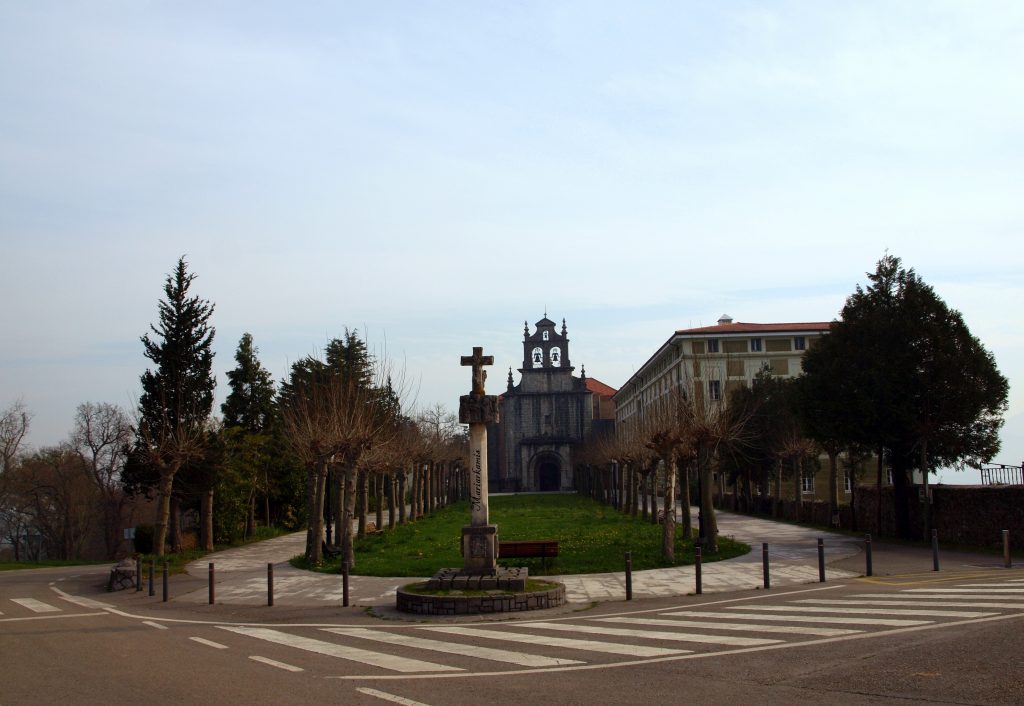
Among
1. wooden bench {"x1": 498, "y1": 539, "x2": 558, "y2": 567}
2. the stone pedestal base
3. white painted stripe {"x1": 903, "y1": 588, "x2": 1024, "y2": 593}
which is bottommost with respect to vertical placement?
white painted stripe {"x1": 903, "y1": 588, "x2": 1024, "y2": 593}

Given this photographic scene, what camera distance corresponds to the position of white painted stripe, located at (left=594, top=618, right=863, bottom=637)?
10471 mm

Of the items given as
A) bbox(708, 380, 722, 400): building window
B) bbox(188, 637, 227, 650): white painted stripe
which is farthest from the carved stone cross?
bbox(708, 380, 722, 400): building window

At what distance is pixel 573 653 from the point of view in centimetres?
988

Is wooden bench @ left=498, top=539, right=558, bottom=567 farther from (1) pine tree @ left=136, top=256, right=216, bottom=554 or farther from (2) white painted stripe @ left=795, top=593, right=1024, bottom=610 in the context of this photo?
(1) pine tree @ left=136, top=256, right=216, bottom=554

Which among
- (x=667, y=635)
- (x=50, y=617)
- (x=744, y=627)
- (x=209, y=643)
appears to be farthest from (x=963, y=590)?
(x=50, y=617)

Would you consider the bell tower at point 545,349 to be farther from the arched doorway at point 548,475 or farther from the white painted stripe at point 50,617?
the white painted stripe at point 50,617

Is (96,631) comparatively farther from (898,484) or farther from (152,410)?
(898,484)

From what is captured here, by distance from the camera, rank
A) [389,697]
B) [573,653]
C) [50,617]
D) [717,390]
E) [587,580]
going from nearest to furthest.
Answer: [389,697] → [573,653] → [50,617] → [587,580] → [717,390]

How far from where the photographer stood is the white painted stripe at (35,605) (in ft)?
54.3

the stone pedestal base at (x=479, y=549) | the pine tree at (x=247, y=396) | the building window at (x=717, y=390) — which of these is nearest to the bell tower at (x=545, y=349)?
the building window at (x=717, y=390)

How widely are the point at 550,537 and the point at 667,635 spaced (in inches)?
698

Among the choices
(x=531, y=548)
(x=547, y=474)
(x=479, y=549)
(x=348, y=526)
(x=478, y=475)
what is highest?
(x=478, y=475)

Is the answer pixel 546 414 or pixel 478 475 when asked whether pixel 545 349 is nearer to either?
pixel 546 414

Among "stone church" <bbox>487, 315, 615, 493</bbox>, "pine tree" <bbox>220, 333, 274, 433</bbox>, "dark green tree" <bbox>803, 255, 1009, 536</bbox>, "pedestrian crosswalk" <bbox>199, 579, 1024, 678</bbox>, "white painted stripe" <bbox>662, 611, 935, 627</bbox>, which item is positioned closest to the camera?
"pedestrian crosswalk" <bbox>199, 579, 1024, 678</bbox>
